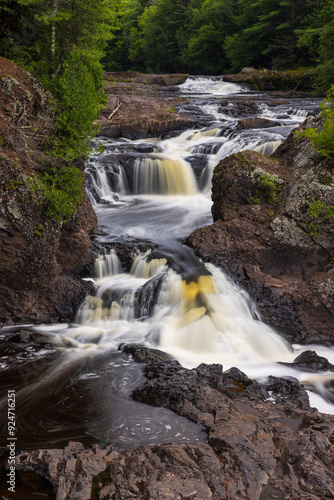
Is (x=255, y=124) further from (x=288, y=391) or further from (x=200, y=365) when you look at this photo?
(x=288, y=391)

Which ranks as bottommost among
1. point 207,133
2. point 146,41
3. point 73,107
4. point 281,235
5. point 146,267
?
point 146,267

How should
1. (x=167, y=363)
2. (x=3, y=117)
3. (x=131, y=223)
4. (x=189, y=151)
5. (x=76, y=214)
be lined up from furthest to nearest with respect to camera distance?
(x=189, y=151), (x=131, y=223), (x=76, y=214), (x=3, y=117), (x=167, y=363)

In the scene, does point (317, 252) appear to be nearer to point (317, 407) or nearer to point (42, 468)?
point (317, 407)

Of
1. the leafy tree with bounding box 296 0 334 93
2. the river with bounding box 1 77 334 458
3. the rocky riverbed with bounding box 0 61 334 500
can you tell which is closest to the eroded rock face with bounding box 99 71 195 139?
the river with bounding box 1 77 334 458

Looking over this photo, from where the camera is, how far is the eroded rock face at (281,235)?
7.38 metres

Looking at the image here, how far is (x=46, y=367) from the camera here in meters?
6.02

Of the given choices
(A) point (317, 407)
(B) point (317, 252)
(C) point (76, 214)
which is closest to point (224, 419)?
(A) point (317, 407)

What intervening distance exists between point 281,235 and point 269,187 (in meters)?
1.28

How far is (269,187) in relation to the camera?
28.9ft

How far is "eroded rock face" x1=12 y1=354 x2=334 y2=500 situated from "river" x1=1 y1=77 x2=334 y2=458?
345 millimetres

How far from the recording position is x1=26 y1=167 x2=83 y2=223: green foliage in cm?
702

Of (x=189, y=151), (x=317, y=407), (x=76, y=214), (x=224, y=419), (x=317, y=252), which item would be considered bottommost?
(x=317, y=407)

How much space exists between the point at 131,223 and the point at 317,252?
5100mm

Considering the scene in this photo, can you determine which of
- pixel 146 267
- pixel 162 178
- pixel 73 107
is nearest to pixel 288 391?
pixel 146 267
